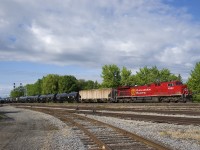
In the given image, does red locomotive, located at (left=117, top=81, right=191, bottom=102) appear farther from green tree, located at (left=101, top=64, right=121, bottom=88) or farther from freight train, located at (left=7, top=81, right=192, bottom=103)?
green tree, located at (left=101, top=64, right=121, bottom=88)

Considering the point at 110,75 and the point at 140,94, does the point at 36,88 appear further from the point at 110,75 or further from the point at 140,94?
the point at 140,94

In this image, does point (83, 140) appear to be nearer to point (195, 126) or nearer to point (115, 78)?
point (195, 126)

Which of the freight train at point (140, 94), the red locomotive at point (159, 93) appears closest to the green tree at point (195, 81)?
the freight train at point (140, 94)

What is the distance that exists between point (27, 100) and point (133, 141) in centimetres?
9713

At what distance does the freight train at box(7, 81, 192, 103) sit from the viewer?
44975 millimetres

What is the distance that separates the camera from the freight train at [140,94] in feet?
148

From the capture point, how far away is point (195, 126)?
627 inches

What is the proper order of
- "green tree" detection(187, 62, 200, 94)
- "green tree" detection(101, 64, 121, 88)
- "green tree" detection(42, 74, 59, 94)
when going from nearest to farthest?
"green tree" detection(187, 62, 200, 94), "green tree" detection(101, 64, 121, 88), "green tree" detection(42, 74, 59, 94)

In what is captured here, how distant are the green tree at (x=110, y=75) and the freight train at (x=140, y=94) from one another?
2558cm

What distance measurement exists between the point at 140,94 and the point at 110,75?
54.2m

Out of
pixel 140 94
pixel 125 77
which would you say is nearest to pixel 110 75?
pixel 125 77

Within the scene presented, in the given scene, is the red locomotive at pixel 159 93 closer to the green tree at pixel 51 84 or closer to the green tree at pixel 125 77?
the green tree at pixel 125 77

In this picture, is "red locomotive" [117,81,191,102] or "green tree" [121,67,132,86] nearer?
"red locomotive" [117,81,191,102]

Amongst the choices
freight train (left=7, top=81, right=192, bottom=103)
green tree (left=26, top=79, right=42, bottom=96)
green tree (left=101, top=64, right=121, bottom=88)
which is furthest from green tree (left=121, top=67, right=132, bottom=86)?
green tree (left=26, top=79, right=42, bottom=96)
